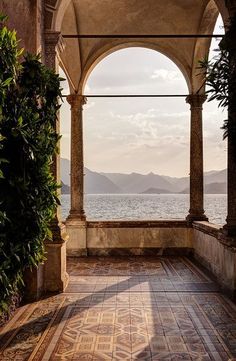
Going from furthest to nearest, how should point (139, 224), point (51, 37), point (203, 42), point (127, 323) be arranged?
point (139, 224) < point (203, 42) < point (51, 37) < point (127, 323)

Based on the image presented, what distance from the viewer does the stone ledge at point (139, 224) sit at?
35.1 feet

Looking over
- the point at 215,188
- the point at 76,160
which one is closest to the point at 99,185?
the point at 215,188

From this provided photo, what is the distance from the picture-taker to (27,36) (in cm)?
625

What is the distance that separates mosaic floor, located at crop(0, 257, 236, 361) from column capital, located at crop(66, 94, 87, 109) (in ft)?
17.2

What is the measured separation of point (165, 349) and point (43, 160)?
2.50 metres

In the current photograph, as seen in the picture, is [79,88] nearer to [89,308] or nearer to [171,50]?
[171,50]

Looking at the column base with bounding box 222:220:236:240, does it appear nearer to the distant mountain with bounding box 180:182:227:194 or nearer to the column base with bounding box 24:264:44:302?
the column base with bounding box 24:264:44:302

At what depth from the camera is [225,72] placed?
5.96 m

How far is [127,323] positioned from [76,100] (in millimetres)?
7390

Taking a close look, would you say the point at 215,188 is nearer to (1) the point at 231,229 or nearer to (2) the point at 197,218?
(2) the point at 197,218

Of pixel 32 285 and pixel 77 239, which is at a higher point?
pixel 77 239

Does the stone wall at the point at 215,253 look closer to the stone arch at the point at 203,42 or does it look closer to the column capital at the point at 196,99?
the column capital at the point at 196,99

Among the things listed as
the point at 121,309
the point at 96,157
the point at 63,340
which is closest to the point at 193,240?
the point at 121,309

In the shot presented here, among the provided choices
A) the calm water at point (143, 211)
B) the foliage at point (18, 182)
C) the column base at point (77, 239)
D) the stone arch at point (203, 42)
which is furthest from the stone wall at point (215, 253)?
the calm water at point (143, 211)
